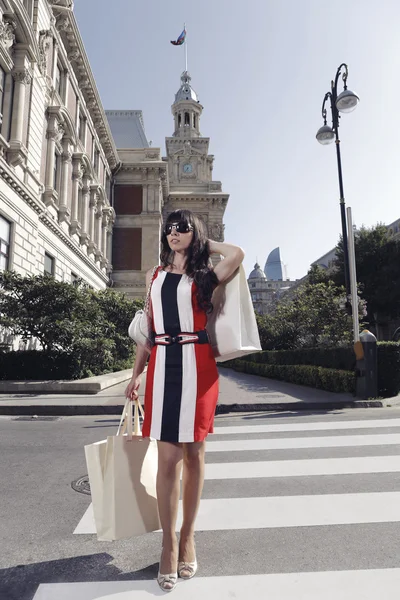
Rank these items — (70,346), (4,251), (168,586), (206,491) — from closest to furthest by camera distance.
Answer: (168,586) < (206,491) < (70,346) < (4,251)

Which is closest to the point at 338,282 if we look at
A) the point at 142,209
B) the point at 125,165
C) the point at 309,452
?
the point at 142,209

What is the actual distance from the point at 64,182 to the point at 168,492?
80.5ft

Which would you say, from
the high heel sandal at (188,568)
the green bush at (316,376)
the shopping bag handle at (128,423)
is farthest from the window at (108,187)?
the high heel sandal at (188,568)

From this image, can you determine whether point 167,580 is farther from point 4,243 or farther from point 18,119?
point 18,119

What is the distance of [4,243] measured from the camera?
16453 millimetres

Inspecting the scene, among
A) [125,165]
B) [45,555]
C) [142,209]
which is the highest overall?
[125,165]

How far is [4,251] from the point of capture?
1647 cm

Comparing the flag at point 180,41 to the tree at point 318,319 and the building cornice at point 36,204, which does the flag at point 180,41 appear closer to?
the building cornice at point 36,204

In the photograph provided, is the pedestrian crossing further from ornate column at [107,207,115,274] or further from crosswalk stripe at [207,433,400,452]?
ornate column at [107,207,115,274]

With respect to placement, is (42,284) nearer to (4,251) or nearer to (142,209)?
(4,251)

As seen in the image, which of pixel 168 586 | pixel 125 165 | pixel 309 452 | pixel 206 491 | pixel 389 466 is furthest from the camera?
pixel 125 165

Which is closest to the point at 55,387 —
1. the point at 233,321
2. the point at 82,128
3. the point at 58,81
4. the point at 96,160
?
the point at 233,321

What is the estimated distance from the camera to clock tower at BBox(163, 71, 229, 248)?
5341 centimetres

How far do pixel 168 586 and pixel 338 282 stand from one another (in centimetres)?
4164
